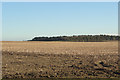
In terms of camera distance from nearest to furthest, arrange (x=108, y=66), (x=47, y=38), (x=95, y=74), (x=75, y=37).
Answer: (x=95, y=74), (x=108, y=66), (x=47, y=38), (x=75, y=37)

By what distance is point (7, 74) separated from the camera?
1082cm

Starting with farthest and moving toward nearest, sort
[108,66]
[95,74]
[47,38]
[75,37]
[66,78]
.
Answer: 1. [75,37]
2. [47,38]
3. [108,66]
4. [95,74]
5. [66,78]

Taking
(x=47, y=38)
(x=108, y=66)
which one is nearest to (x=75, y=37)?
(x=47, y=38)

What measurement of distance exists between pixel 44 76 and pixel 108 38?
8625 centimetres

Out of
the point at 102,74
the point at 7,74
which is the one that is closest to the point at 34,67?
the point at 7,74

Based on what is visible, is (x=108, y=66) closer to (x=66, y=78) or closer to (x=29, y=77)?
(x=66, y=78)

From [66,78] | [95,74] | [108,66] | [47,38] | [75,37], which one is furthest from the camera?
[75,37]

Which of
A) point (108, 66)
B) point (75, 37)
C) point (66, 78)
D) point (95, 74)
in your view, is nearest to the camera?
point (66, 78)

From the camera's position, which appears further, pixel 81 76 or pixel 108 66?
pixel 108 66

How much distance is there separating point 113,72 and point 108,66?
4.85 feet

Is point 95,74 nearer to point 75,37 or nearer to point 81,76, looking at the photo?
point 81,76

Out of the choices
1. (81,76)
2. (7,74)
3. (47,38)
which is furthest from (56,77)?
(47,38)

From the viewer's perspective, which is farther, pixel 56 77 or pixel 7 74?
pixel 7 74

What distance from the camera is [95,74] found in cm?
1054
